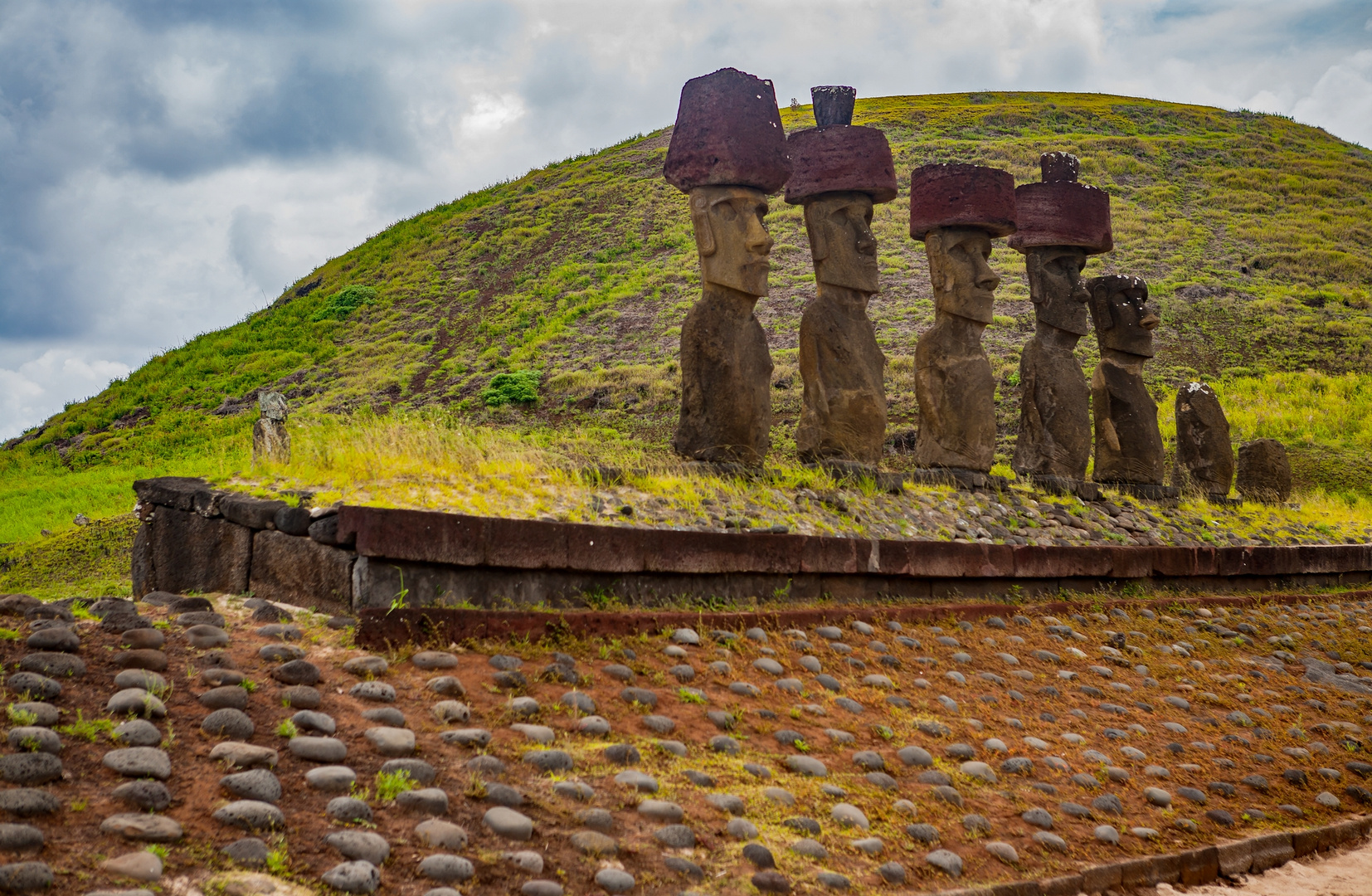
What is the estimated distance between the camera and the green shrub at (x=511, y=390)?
2005 centimetres

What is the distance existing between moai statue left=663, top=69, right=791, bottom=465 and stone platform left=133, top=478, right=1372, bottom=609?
2000mm

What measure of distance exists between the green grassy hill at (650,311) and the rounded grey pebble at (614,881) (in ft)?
21.3

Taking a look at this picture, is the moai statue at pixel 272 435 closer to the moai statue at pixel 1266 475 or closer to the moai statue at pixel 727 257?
the moai statue at pixel 727 257

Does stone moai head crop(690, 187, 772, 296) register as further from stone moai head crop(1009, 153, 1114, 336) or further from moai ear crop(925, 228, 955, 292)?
stone moai head crop(1009, 153, 1114, 336)

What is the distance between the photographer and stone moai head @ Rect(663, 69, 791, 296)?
8.97 metres

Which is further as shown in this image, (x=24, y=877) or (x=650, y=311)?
(x=650, y=311)

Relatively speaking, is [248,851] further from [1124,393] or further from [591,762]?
[1124,393]

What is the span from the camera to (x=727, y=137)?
8.95m

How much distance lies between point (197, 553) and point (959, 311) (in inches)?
309

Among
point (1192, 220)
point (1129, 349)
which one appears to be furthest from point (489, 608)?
point (1192, 220)

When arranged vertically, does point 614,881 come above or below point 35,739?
below

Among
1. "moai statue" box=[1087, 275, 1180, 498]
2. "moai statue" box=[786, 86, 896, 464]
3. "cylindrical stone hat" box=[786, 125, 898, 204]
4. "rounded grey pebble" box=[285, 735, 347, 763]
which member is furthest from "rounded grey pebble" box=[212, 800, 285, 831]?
"moai statue" box=[1087, 275, 1180, 498]

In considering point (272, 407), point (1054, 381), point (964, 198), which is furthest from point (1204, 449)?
point (272, 407)

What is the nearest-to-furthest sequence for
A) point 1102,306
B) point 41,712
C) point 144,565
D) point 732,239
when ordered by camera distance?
point 41,712 → point 144,565 → point 732,239 → point 1102,306
